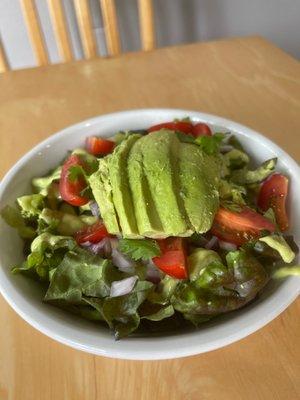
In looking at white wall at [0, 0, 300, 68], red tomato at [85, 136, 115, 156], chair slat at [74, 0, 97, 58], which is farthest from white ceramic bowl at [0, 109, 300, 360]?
white wall at [0, 0, 300, 68]

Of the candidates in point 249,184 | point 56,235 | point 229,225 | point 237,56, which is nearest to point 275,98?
point 237,56

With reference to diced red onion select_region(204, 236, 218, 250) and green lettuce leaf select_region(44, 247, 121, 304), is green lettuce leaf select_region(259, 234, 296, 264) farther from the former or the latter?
green lettuce leaf select_region(44, 247, 121, 304)

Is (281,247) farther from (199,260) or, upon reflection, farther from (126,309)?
(126,309)

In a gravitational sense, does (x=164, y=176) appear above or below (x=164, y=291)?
above

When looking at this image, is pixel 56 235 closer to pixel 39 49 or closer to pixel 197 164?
pixel 197 164

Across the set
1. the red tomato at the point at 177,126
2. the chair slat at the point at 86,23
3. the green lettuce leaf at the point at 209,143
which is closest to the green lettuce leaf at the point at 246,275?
the green lettuce leaf at the point at 209,143

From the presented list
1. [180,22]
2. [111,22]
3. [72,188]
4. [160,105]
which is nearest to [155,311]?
[72,188]
